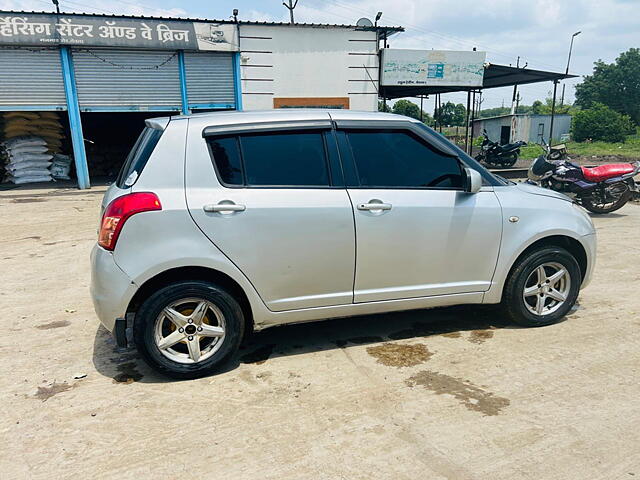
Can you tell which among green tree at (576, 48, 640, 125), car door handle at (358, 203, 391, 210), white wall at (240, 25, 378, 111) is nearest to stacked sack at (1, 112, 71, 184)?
white wall at (240, 25, 378, 111)

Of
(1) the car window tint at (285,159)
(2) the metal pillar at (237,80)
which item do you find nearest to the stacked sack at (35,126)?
(2) the metal pillar at (237,80)

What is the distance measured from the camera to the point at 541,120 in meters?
47.5

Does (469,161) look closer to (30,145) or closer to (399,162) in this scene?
(399,162)

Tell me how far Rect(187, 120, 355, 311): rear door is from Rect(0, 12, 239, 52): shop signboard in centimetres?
1282

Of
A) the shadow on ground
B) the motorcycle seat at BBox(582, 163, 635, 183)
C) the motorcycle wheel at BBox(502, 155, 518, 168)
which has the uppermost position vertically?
the motorcycle seat at BBox(582, 163, 635, 183)

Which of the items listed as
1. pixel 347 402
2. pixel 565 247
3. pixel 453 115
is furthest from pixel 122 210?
pixel 453 115

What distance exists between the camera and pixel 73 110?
14.2 meters

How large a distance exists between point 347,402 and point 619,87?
82.7m

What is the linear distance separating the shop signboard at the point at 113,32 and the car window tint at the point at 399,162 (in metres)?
12.9

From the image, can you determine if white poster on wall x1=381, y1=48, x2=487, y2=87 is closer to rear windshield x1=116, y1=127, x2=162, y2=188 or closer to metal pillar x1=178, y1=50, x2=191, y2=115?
metal pillar x1=178, y1=50, x2=191, y2=115

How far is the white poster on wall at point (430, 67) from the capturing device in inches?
642

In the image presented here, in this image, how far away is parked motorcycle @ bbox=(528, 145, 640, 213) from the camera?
9.19m

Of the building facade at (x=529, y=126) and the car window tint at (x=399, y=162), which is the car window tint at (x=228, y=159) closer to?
the car window tint at (x=399, y=162)

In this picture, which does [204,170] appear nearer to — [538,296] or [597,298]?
[538,296]
